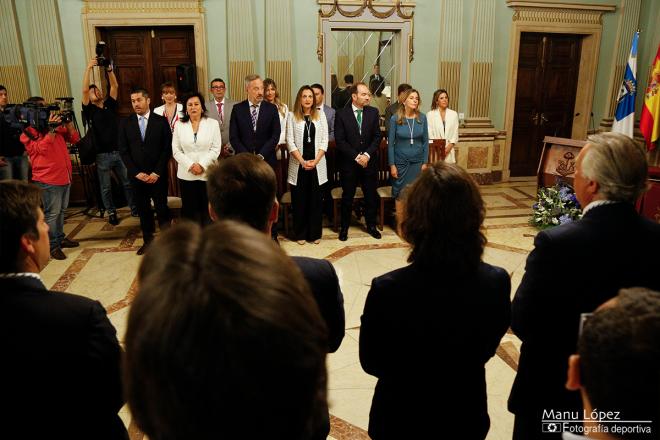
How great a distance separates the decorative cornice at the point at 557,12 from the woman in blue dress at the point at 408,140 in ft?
13.0

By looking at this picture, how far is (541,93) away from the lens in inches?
325

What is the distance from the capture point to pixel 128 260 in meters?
4.59

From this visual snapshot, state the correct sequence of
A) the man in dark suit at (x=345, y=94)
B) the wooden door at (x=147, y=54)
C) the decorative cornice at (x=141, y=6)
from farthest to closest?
1. the man in dark suit at (x=345, y=94)
2. the wooden door at (x=147, y=54)
3. the decorative cornice at (x=141, y=6)

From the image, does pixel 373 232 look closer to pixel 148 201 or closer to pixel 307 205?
pixel 307 205

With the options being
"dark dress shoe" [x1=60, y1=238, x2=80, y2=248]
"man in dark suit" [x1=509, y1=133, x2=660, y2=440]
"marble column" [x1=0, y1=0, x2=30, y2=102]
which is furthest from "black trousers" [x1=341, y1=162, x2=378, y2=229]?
"marble column" [x1=0, y1=0, x2=30, y2=102]

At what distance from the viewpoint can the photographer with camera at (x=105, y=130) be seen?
521cm

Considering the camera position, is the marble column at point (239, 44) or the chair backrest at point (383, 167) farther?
the marble column at point (239, 44)

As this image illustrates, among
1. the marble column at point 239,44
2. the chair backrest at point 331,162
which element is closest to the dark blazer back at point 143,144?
the chair backrest at point 331,162

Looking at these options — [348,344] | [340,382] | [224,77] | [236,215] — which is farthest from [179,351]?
[224,77]

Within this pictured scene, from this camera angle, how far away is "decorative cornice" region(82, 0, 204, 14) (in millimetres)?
6602

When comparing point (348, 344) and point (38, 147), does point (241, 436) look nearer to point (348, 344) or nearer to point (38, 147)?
point (348, 344)

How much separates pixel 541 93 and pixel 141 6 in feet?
20.9

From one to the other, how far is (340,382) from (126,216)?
4.35 meters

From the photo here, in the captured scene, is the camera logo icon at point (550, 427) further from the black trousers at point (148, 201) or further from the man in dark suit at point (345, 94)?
the man in dark suit at point (345, 94)
